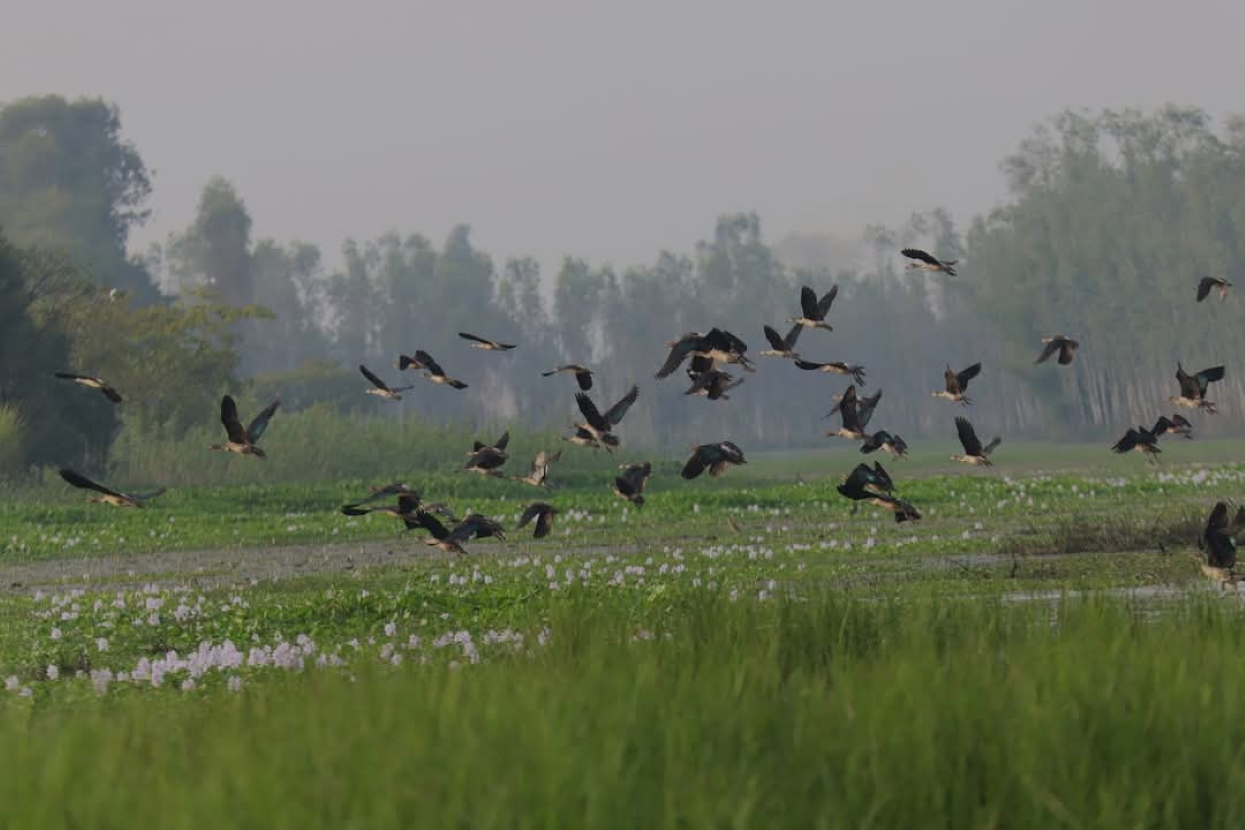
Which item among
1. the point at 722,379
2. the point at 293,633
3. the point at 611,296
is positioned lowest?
the point at 293,633

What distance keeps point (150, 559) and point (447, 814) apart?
65.9ft

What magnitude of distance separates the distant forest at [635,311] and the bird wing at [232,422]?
25544mm

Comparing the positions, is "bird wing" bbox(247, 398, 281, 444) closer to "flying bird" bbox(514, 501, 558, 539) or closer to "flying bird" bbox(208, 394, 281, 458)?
"flying bird" bbox(208, 394, 281, 458)

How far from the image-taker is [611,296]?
128750 millimetres

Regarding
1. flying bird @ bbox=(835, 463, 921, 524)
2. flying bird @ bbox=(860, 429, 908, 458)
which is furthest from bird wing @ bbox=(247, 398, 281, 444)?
flying bird @ bbox=(860, 429, 908, 458)

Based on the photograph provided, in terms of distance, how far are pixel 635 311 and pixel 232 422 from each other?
11438 cm

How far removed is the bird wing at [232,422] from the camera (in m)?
12.2

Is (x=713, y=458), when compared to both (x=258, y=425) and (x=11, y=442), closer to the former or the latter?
(x=258, y=425)

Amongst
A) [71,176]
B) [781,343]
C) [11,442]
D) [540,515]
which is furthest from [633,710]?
[71,176]

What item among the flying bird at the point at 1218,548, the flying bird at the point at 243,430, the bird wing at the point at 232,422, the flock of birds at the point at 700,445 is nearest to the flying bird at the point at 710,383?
the flock of birds at the point at 700,445

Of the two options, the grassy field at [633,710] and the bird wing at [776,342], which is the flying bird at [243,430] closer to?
the grassy field at [633,710]

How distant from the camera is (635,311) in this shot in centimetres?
12681

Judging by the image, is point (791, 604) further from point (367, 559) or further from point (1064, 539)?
point (367, 559)

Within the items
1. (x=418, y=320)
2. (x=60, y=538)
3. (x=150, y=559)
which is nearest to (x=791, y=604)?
(x=150, y=559)
